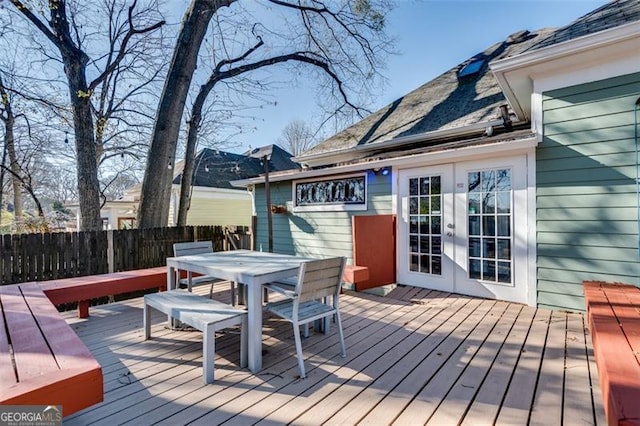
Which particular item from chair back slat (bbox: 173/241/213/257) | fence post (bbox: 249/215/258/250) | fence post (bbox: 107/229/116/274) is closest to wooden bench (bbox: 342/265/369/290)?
chair back slat (bbox: 173/241/213/257)

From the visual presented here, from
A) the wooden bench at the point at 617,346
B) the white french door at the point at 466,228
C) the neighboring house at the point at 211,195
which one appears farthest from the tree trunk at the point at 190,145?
the wooden bench at the point at 617,346

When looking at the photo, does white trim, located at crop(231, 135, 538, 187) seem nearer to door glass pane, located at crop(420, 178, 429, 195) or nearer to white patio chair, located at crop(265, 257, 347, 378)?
door glass pane, located at crop(420, 178, 429, 195)

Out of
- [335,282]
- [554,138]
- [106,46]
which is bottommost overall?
[335,282]

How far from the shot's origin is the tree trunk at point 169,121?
20.6 ft

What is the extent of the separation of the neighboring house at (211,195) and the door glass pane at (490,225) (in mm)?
9211

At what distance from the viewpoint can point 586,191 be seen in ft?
12.3

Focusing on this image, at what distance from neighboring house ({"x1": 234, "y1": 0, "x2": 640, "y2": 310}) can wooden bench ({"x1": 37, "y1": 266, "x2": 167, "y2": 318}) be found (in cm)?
339

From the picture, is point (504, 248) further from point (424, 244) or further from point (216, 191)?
point (216, 191)

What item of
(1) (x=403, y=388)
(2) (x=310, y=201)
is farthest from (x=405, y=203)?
(1) (x=403, y=388)

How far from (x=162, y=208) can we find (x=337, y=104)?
675cm

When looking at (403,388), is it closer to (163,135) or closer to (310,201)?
(310,201)

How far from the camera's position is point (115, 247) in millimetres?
5480

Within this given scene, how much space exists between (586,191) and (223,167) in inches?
556

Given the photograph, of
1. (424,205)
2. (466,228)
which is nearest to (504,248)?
(466,228)
